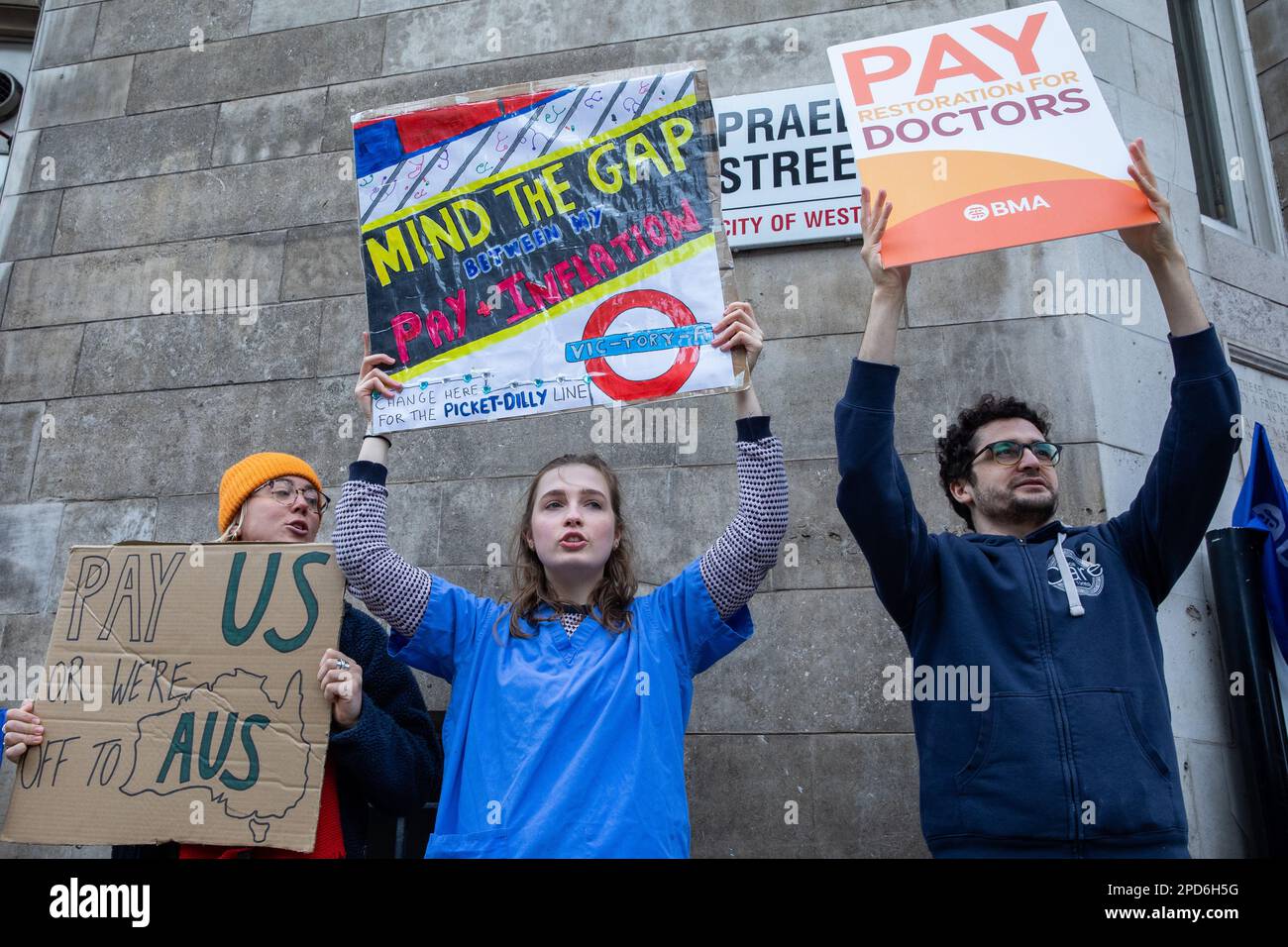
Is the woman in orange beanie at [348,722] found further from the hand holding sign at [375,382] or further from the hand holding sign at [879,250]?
the hand holding sign at [879,250]

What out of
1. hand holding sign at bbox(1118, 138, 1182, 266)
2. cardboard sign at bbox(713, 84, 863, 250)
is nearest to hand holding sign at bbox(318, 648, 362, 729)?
hand holding sign at bbox(1118, 138, 1182, 266)

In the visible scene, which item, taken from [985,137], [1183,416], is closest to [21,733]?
[985,137]

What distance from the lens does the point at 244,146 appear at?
5.73 meters

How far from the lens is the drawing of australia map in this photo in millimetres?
2998

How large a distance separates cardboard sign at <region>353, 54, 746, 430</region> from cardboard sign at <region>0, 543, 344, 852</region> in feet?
2.16

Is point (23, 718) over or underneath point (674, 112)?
underneath

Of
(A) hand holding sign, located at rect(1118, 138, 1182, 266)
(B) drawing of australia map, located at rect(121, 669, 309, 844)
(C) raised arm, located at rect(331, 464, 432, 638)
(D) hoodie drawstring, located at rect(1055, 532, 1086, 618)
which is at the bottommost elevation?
(B) drawing of australia map, located at rect(121, 669, 309, 844)

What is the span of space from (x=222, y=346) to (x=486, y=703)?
10.6 feet

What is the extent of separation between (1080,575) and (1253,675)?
1732 mm

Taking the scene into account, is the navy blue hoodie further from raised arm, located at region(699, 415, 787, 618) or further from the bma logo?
the bma logo

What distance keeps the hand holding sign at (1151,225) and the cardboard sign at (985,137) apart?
0.08 ft

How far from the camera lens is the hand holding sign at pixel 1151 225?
291cm
